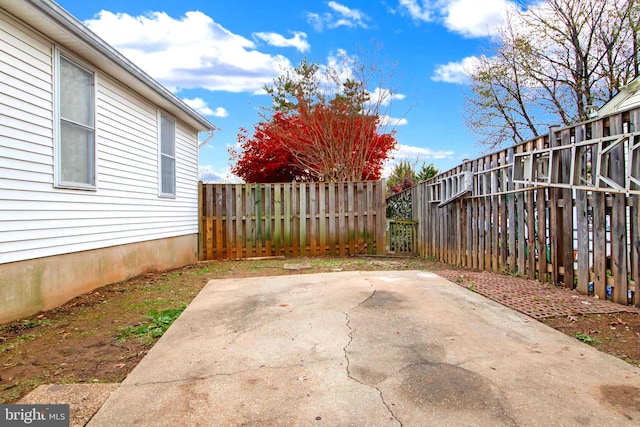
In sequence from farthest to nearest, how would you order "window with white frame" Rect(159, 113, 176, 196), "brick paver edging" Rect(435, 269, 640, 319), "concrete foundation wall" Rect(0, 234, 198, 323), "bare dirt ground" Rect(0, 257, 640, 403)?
"window with white frame" Rect(159, 113, 176, 196)
"concrete foundation wall" Rect(0, 234, 198, 323)
"brick paver edging" Rect(435, 269, 640, 319)
"bare dirt ground" Rect(0, 257, 640, 403)

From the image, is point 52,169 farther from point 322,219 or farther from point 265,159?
point 265,159

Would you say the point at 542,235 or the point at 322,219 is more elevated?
the point at 322,219

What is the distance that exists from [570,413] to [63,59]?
19.0 ft

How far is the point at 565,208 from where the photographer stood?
13.0 ft

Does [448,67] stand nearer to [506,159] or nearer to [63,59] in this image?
[506,159]

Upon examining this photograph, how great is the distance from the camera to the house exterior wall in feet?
11.7

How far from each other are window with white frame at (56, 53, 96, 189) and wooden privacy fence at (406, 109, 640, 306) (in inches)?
221

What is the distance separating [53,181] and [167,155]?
330cm

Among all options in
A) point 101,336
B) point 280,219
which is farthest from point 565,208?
point 280,219

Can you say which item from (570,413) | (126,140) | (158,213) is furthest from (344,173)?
(570,413)

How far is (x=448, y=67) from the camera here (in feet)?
44.1

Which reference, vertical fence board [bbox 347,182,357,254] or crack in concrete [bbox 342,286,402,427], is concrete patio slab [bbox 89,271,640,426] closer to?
crack in concrete [bbox 342,286,402,427]

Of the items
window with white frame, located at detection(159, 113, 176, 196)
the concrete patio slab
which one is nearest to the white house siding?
window with white frame, located at detection(159, 113, 176, 196)

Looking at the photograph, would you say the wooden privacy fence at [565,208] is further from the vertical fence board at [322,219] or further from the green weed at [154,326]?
the green weed at [154,326]
